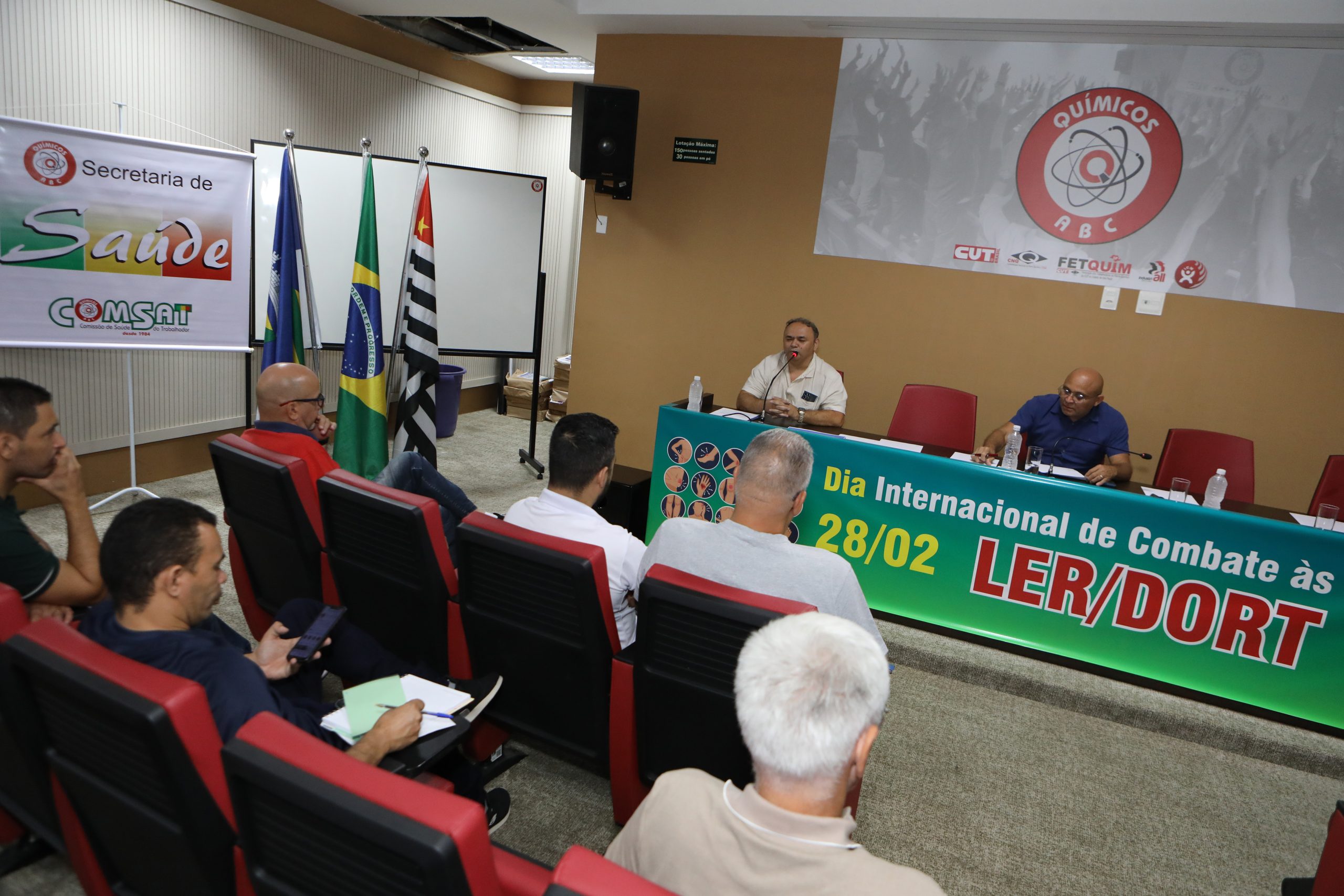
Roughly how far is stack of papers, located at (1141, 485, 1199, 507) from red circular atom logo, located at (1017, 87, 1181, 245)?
1.95m

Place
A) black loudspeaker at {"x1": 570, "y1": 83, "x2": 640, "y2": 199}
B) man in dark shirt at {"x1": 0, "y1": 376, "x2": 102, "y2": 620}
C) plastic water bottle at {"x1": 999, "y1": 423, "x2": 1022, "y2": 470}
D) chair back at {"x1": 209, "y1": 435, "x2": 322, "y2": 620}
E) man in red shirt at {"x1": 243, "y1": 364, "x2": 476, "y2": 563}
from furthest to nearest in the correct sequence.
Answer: black loudspeaker at {"x1": 570, "y1": 83, "x2": 640, "y2": 199}
plastic water bottle at {"x1": 999, "y1": 423, "x2": 1022, "y2": 470}
man in red shirt at {"x1": 243, "y1": 364, "x2": 476, "y2": 563}
chair back at {"x1": 209, "y1": 435, "x2": 322, "y2": 620}
man in dark shirt at {"x1": 0, "y1": 376, "x2": 102, "y2": 620}

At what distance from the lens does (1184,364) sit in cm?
489

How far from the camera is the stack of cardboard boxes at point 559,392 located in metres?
7.32

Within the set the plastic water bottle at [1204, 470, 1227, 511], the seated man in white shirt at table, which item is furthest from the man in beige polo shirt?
the seated man in white shirt at table

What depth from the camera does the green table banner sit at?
315cm

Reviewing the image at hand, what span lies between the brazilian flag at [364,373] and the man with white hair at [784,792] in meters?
3.81

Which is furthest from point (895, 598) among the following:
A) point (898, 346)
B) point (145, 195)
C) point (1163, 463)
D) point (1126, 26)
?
point (145, 195)

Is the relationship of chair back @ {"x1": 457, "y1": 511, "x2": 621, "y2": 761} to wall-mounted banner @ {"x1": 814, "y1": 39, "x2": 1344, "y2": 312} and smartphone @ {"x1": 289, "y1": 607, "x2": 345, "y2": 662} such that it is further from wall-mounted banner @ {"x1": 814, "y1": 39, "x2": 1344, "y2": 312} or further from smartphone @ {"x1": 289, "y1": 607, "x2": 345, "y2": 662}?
wall-mounted banner @ {"x1": 814, "y1": 39, "x2": 1344, "y2": 312}

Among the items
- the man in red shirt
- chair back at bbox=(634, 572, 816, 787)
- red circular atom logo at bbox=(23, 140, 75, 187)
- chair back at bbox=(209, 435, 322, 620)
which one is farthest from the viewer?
red circular atom logo at bbox=(23, 140, 75, 187)

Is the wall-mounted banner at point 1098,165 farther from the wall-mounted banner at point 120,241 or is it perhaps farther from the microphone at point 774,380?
the wall-mounted banner at point 120,241

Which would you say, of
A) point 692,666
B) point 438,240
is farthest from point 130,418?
point 692,666

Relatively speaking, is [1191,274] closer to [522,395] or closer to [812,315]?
[812,315]

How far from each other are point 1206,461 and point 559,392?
488 centimetres

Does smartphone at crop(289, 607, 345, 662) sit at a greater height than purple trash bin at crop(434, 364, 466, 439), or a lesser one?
greater
